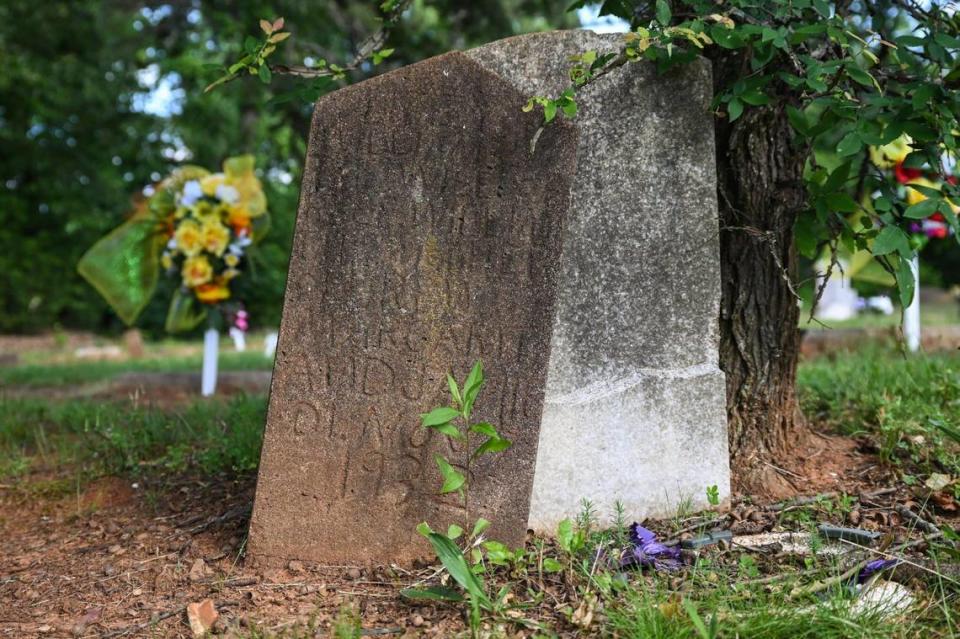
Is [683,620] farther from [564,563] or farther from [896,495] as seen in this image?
[896,495]

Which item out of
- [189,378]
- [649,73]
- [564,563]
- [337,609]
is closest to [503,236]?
[649,73]

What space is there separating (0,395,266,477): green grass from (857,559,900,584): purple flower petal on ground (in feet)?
6.90

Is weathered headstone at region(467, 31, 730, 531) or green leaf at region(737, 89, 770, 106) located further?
weathered headstone at region(467, 31, 730, 531)

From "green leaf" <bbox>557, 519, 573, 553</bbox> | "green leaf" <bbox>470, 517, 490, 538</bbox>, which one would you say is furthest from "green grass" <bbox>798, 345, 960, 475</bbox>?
"green leaf" <bbox>470, 517, 490, 538</bbox>

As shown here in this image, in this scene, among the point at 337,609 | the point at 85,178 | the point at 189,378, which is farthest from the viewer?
the point at 85,178

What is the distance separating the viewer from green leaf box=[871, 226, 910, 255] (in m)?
2.32

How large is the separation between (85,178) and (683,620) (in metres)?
13.6

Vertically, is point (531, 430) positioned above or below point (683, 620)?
above

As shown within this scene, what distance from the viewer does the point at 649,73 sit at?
2.57m

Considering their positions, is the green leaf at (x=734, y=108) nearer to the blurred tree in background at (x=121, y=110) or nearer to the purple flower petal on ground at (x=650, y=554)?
the purple flower petal on ground at (x=650, y=554)

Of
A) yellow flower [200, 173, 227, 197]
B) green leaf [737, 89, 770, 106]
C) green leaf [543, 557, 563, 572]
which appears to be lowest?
green leaf [543, 557, 563, 572]

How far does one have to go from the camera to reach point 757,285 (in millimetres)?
2828

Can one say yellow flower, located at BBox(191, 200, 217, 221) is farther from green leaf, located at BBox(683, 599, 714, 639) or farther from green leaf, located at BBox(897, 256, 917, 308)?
green leaf, located at BBox(683, 599, 714, 639)

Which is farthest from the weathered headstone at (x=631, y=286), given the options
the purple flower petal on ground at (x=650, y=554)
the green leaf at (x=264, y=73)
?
the green leaf at (x=264, y=73)
